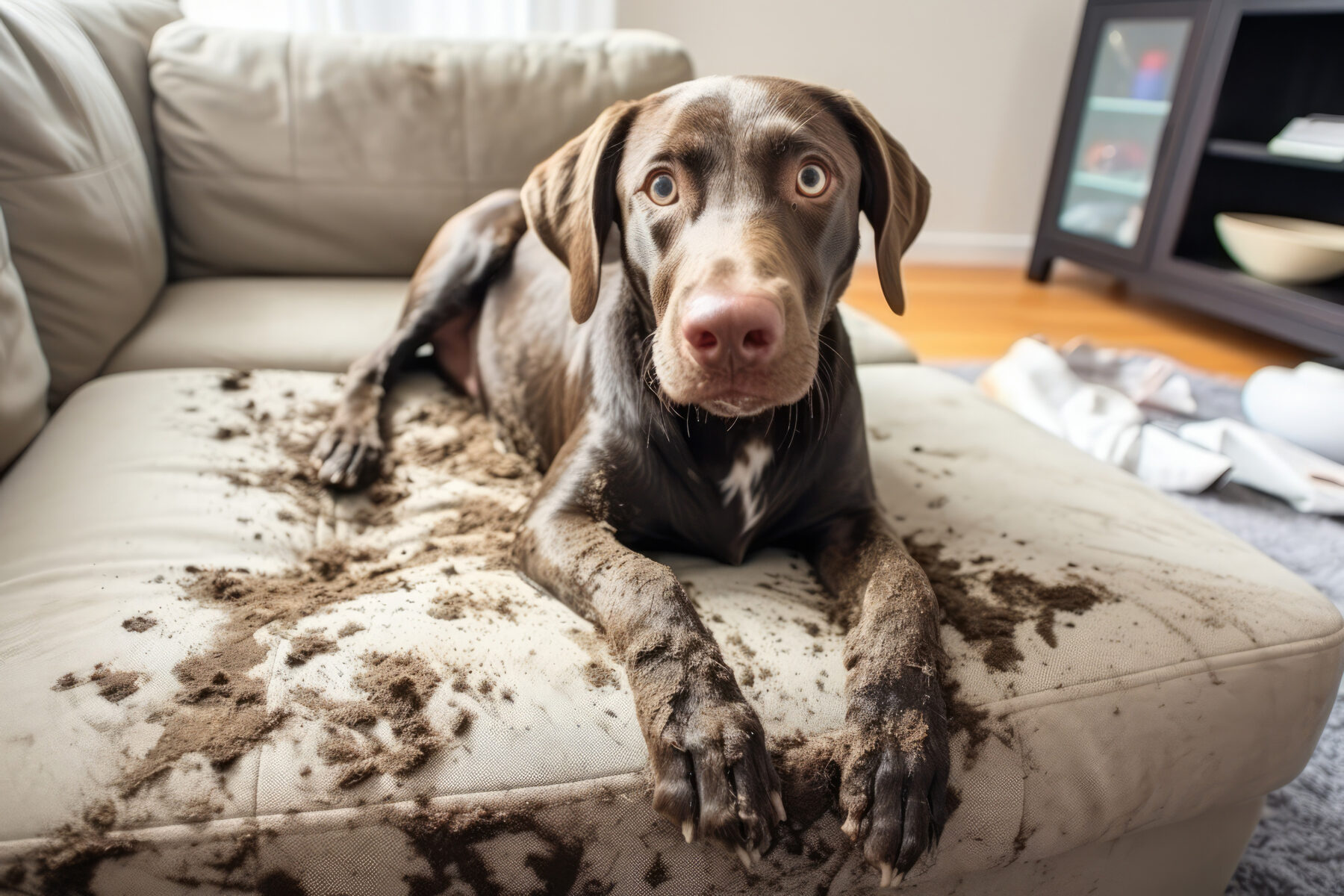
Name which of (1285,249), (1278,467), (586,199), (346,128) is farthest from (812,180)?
(1285,249)

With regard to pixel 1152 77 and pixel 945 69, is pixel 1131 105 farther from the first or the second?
pixel 945 69

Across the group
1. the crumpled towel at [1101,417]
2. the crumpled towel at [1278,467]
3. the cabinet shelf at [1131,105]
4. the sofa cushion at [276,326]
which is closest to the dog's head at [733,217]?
the sofa cushion at [276,326]

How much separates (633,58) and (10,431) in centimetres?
196

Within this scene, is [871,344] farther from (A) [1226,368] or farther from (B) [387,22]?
(B) [387,22]

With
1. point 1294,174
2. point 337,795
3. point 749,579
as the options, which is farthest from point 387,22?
point 1294,174

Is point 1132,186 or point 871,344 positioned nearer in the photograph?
point 871,344

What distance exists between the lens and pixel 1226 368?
3.94 meters

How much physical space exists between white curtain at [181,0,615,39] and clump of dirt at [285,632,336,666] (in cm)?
319

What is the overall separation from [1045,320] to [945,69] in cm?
167

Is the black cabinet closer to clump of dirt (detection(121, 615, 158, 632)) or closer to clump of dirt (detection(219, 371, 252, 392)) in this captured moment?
clump of dirt (detection(219, 371, 252, 392))

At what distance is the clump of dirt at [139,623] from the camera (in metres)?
1.09

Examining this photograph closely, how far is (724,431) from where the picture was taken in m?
1.37

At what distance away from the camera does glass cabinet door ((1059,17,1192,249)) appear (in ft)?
14.6

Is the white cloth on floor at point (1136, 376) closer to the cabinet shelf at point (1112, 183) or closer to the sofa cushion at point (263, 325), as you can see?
the cabinet shelf at point (1112, 183)
